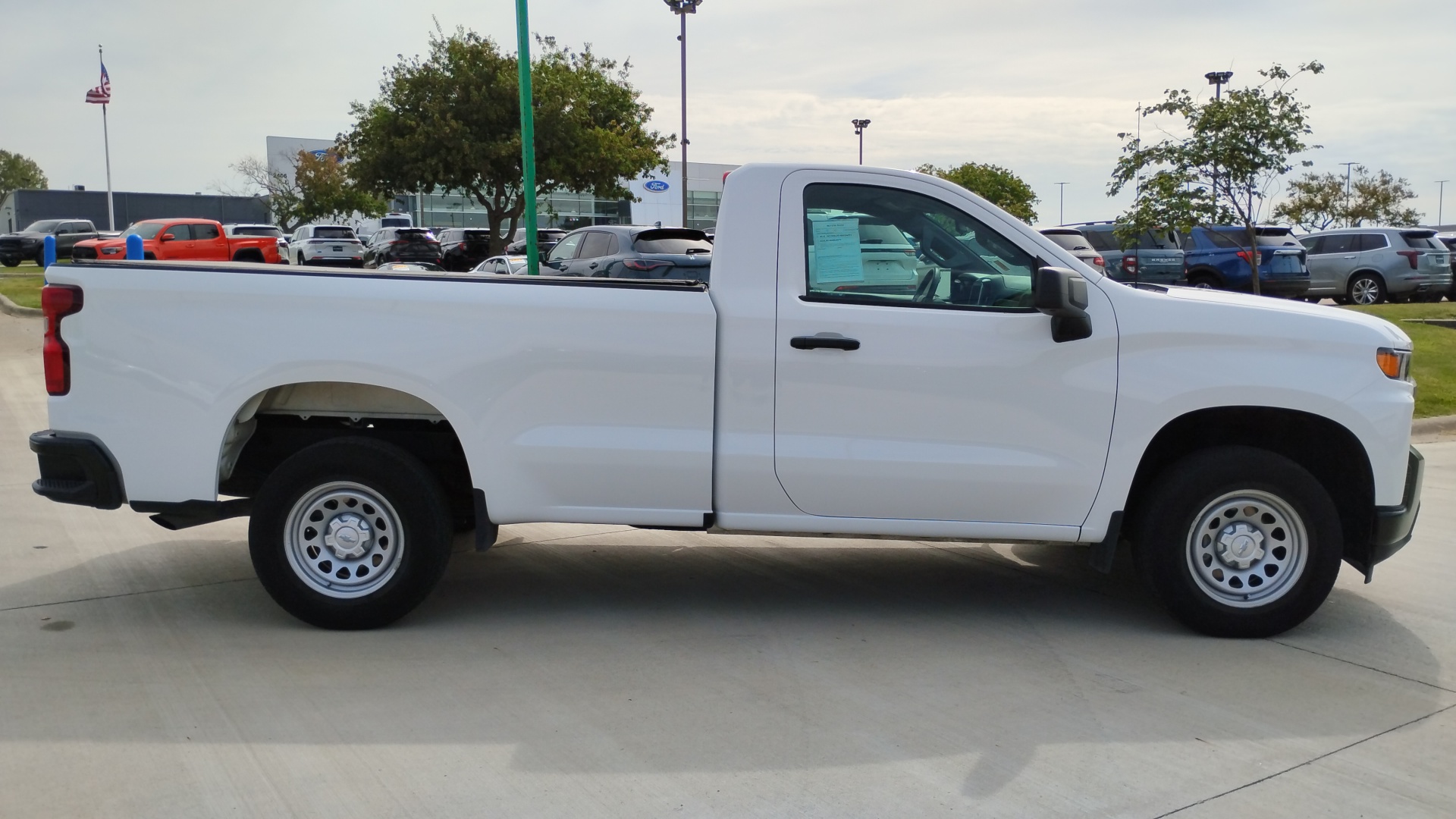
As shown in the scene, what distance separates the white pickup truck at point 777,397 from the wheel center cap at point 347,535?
0.01m

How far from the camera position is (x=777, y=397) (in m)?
5.09

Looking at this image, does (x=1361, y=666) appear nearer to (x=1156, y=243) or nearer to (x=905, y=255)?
(x=905, y=255)

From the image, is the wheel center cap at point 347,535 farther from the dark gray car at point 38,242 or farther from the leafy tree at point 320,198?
the leafy tree at point 320,198

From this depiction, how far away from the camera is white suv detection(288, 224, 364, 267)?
3788cm

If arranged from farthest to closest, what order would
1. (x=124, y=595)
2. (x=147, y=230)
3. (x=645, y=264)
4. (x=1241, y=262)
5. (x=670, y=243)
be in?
(x=147, y=230), (x=1241, y=262), (x=670, y=243), (x=645, y=264), (x=124, y=595)

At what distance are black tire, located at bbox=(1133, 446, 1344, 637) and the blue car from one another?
17.7m

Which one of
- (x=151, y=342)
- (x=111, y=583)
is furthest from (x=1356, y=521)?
(x=111, y=583)

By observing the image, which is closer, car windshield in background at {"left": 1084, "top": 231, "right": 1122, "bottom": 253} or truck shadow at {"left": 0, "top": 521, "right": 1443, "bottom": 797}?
truck shadow at {"left": 0, "top": 521, "right": 1443, "bottom": 797}

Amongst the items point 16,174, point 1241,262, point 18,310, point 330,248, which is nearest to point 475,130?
point 330,248

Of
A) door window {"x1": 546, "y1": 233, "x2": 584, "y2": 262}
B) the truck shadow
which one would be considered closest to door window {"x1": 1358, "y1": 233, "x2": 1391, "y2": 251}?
door window {"x1": 546, "y1": 233, "x2": 584, "y2": 262}

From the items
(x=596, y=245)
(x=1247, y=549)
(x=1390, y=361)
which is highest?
(x=596, y=245)

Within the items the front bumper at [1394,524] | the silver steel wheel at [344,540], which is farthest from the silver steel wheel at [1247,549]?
the silver steel wheel at [344,540]

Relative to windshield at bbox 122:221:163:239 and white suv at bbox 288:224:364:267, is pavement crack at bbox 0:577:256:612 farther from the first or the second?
white suv at bbox 288:224:364:267

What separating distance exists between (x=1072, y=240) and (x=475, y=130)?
19.2 metres
